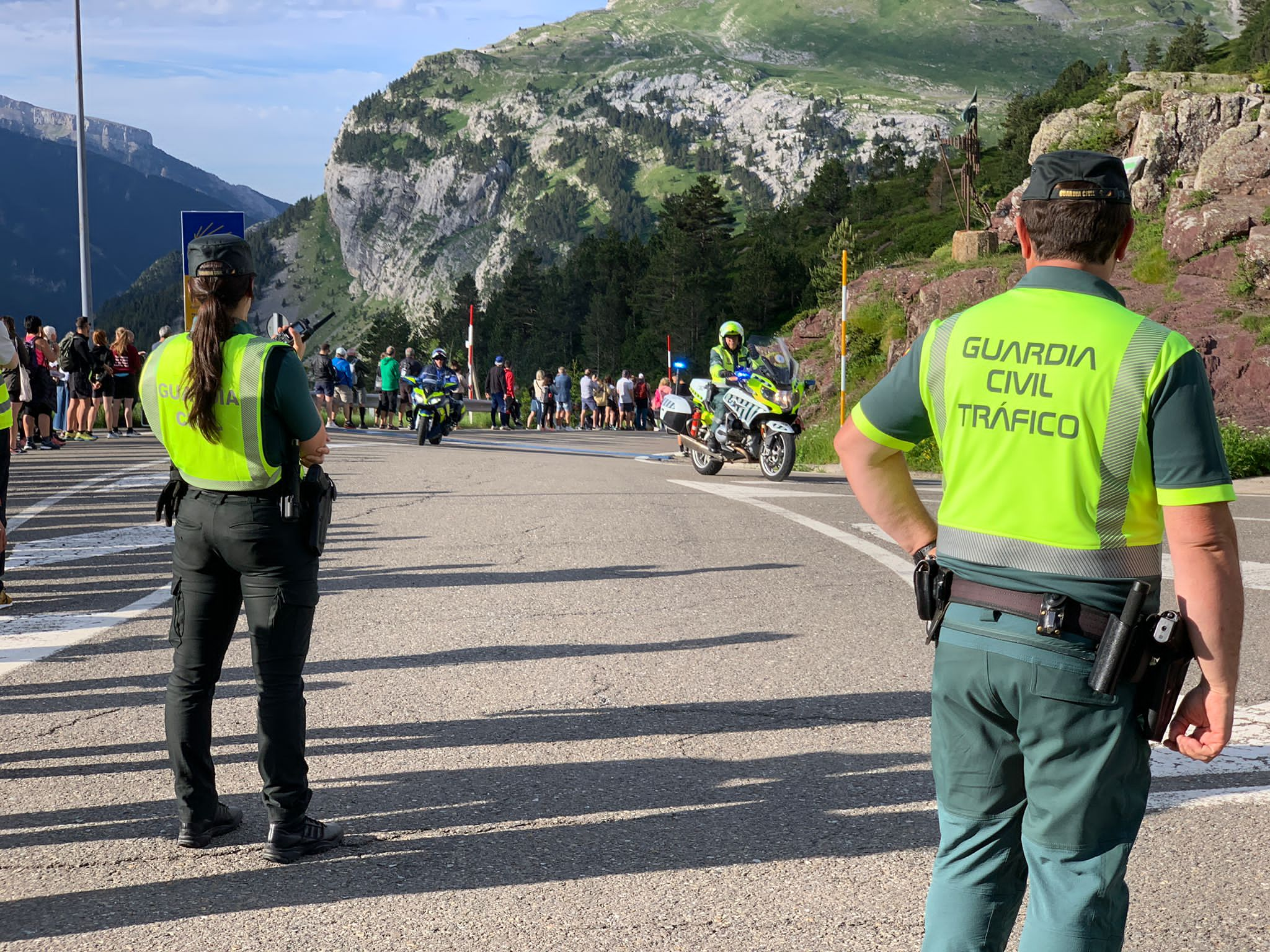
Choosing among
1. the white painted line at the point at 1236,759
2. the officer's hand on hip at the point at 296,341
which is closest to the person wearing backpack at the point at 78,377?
the officer's hand on hip at the point at 296,341

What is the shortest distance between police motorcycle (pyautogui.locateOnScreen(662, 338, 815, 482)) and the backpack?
31.1ft

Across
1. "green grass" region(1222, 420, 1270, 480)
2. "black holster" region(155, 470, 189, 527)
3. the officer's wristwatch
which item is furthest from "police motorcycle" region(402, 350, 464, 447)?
the officer's wristwatch

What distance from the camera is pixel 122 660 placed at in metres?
6.25

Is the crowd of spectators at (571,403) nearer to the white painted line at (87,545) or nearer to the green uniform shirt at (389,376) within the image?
the green uniform shirt at (389,376)

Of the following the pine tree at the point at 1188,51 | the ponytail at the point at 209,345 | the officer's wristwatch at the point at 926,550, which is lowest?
the officer's wristwatch at the point at 926,550

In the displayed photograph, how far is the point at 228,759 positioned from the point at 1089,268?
143 inches

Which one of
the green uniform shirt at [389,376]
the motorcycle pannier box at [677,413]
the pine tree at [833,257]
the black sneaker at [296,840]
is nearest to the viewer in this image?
the black sneaker at [296,840]

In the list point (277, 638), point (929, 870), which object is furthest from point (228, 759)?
point (929, 870)

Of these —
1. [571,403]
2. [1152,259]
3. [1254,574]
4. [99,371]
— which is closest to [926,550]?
[1254,574]

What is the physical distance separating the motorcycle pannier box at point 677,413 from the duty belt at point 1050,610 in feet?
47.8

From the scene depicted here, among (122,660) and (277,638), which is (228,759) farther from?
(122,660)

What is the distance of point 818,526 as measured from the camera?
11078 millimetres

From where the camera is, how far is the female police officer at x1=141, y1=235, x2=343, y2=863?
12.6 feet

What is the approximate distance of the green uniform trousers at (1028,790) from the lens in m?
2.24
